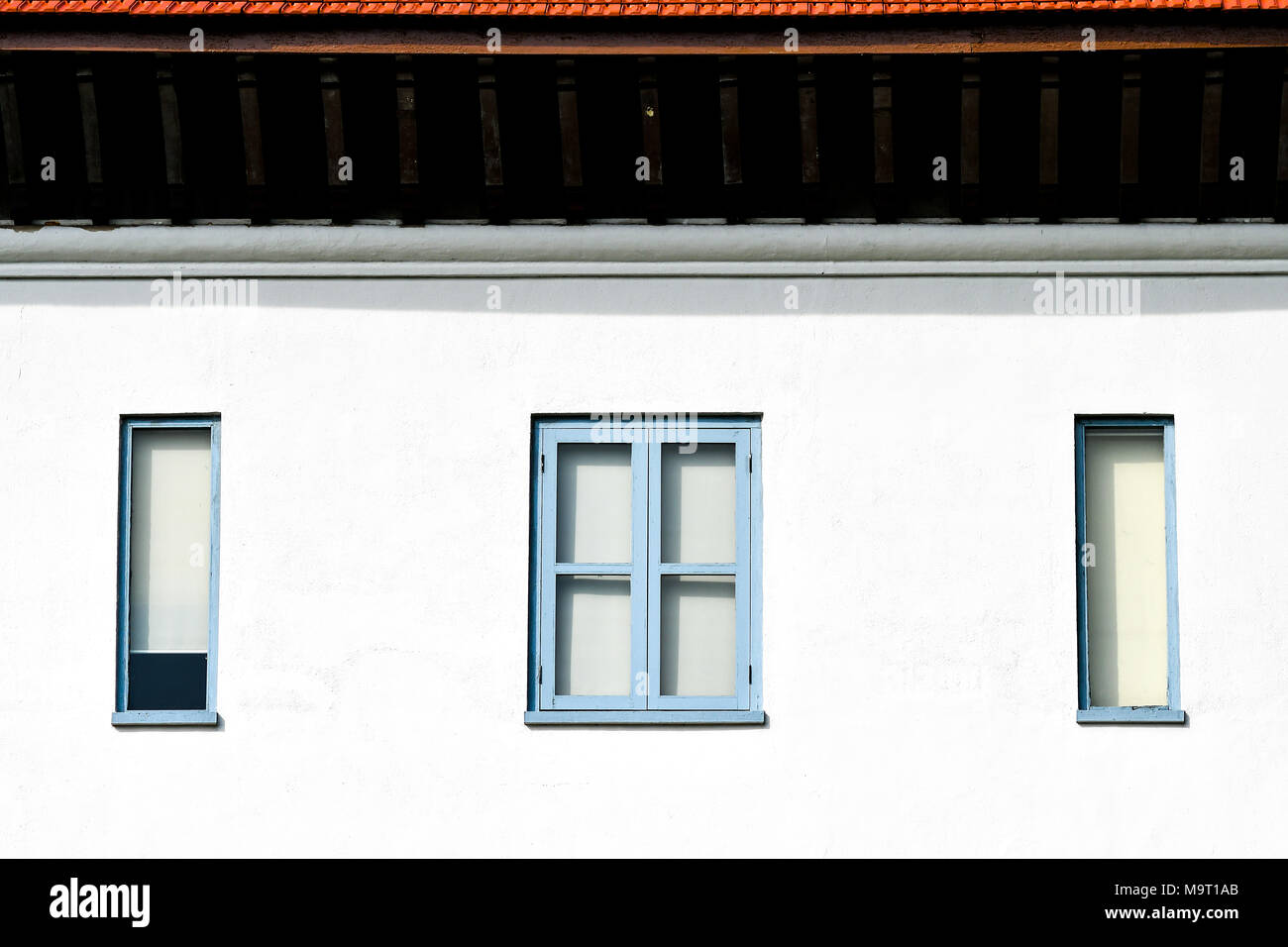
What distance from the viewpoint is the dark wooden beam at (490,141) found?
8.27 m

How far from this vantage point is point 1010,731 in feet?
27.3

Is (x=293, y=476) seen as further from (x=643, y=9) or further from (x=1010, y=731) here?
(x=1010, y=731)

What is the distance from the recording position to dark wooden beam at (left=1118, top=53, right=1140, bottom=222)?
26.8 feet

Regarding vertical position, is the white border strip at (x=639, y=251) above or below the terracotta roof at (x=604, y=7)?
below

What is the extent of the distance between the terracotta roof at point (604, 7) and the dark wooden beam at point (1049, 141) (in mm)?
364

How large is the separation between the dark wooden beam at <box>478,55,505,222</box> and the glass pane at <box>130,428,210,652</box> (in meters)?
1.90

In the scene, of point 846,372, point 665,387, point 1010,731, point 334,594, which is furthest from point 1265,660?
point 334,594

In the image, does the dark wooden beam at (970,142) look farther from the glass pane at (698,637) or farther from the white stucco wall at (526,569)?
the glass pane at (698,637)

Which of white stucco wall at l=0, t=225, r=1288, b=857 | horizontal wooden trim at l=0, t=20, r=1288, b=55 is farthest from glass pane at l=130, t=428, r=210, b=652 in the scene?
horizontal wooden trim at l=0, t=20, r=1288, b=55

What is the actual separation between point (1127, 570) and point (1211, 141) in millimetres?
2151

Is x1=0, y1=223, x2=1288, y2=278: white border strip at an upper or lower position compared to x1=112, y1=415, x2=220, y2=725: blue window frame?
upper

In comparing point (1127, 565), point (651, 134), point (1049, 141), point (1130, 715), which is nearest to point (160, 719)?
point (651, 134)

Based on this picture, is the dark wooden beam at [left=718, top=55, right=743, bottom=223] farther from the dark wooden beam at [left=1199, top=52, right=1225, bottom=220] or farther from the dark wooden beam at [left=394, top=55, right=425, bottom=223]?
the dark wooden beam at [left=1199, top=52, right=1225, bottom=220]

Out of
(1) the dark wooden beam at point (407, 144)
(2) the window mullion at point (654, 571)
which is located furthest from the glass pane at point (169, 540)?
(2) the window mullion at point (654, 571)
